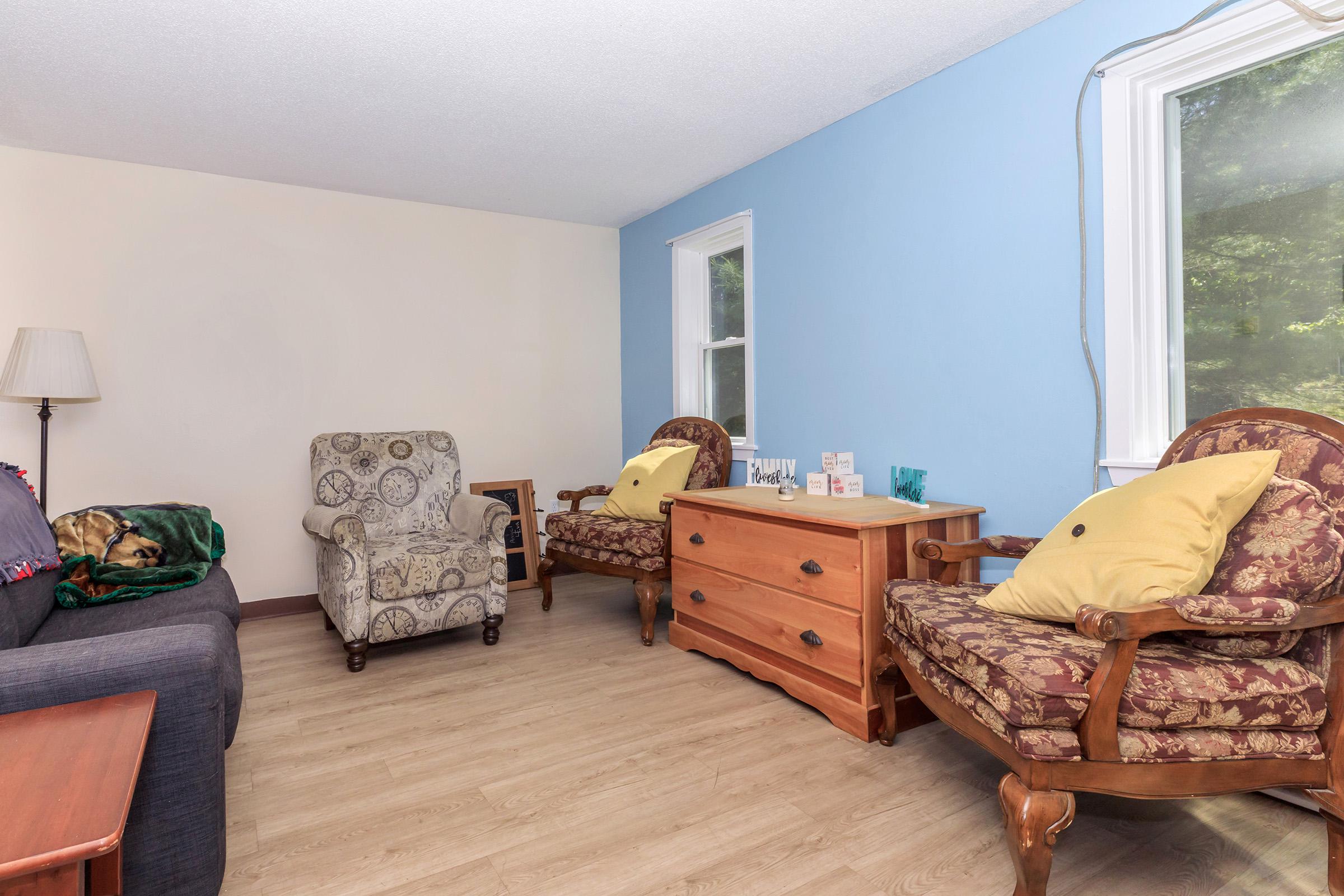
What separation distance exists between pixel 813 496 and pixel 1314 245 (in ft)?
5.70

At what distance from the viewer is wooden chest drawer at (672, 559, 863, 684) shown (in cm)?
235

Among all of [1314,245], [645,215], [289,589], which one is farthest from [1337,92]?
[289,589]

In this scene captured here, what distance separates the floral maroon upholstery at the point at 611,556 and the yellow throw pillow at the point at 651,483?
251 mm

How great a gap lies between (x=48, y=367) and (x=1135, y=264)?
4241mm

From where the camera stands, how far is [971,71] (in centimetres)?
264

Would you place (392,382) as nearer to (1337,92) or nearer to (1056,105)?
(1056,105)

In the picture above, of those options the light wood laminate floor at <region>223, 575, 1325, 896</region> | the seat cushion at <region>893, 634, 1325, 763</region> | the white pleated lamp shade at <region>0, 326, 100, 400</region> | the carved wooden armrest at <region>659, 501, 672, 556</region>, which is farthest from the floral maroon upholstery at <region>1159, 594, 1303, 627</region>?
the white pleated lamp shade at <region>0, 326, 100, 400</region>

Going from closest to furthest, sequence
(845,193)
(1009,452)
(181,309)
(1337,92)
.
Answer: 1. (1337,92)
2. (1009,452)
3. (845,193)
4. (181,309)

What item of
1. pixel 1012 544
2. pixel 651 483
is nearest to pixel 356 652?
pixel 651 483

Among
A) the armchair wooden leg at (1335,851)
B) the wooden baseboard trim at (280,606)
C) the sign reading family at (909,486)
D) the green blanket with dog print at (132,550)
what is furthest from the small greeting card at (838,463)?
the wooden baseboard trim at (280,606)

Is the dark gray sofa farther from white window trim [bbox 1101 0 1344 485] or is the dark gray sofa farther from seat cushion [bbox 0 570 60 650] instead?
white window trim [bbox 1101 0 1344 485]

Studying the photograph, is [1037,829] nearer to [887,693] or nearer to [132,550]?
[887,693]

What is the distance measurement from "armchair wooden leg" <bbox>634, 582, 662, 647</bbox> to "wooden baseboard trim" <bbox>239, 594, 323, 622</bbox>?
1854 mm

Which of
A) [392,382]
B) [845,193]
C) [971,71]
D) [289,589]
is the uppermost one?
[971,71]
